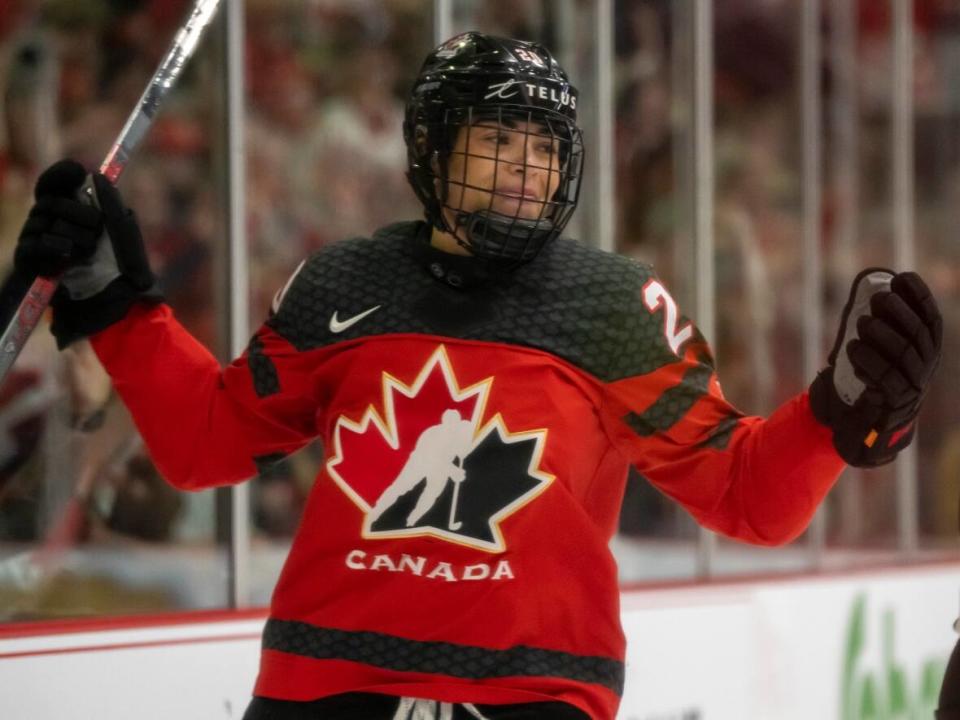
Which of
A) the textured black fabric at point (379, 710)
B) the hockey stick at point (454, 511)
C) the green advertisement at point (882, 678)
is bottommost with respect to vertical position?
the green advertisement at point (882, 678)

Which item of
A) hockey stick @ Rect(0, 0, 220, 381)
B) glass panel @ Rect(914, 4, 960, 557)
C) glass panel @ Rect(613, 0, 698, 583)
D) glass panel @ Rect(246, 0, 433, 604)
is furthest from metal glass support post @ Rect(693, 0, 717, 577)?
hockey stick @ Rect(0, 0, 220, 381)

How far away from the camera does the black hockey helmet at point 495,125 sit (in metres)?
2.07

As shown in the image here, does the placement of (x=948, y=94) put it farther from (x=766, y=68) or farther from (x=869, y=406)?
(x=869, y=406)

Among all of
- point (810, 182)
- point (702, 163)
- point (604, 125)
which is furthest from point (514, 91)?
point (810, 182)

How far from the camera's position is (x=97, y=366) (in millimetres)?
3201

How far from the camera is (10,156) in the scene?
3.17 meters

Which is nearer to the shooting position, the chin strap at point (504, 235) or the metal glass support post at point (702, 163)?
the chin strap at point (504, 235)

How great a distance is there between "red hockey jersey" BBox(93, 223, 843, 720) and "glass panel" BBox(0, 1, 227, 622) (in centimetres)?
111

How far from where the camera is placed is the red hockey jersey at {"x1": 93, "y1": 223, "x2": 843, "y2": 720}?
1.98 meters

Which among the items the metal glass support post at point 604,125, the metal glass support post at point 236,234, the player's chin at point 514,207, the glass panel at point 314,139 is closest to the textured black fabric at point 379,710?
the player's chin at point 514,207

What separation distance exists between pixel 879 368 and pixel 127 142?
1.02 metres

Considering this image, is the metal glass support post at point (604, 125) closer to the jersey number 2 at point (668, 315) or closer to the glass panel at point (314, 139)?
the glass panel at point (314, 139)

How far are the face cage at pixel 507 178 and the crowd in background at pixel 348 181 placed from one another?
129 centimetres

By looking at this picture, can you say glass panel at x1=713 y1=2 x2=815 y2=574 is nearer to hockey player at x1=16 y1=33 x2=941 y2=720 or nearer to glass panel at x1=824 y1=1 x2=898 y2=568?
glass panel at x1=824 y1=1 x2=898 y2=568
